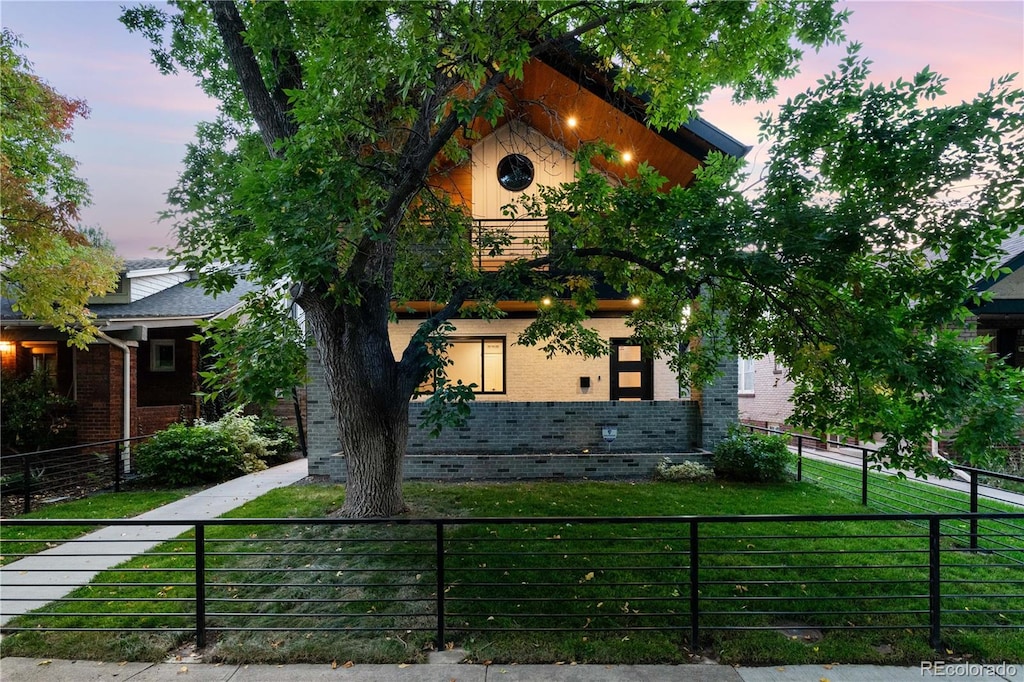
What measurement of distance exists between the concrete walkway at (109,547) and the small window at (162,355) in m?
5.67

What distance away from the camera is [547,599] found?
12.6 ft

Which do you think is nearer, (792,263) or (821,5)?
(792,263)

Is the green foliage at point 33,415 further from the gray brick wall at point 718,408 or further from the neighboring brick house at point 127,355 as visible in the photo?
the gray brick wall at point 718,408

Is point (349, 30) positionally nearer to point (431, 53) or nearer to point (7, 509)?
point (431, 53)

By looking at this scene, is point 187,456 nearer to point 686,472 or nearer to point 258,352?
point 258,352

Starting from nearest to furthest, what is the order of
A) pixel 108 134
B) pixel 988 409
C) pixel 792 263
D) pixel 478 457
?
pixel 988 409 < pixel 792 263 < pixel 478 457 < pixel 108 134

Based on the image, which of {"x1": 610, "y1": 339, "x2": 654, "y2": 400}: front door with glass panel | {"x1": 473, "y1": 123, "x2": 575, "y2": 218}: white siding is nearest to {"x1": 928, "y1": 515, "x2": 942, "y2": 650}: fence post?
{"x1": 610, "y1": 339, "x2": 654, "y2": 400}: front door with glass panel

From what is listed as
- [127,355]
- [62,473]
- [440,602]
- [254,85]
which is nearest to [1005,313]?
[440,602]

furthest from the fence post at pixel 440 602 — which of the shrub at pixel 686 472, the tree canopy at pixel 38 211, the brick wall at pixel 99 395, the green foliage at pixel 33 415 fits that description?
the green foliage at pixel 33 415

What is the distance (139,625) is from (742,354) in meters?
6.86

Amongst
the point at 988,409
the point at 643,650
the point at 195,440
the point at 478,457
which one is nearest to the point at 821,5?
the point at 988,409

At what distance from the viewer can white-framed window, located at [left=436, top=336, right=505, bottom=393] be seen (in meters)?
12.6

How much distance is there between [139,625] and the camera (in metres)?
4.20

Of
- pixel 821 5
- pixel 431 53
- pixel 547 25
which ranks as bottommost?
pixel 431 53
